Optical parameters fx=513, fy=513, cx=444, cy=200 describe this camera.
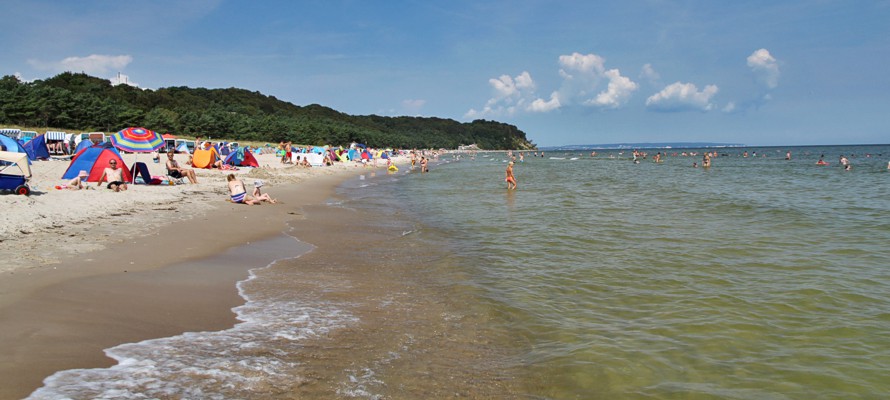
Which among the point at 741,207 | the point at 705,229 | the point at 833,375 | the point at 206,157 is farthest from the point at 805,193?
the point at 206,157

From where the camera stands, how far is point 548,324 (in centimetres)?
571

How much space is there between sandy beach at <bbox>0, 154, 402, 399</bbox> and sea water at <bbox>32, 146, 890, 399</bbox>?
34 cm

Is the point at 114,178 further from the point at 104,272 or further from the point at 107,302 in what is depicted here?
the point at 107,302

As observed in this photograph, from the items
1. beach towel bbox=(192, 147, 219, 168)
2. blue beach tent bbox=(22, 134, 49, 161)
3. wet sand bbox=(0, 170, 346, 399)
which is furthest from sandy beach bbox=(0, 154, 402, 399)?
beach towel bbox=(192, 147, 219, 168)

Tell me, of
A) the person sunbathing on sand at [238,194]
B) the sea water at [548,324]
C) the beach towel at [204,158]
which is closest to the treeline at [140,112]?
the beach towel at [204,158]

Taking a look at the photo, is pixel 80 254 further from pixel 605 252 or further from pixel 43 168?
→ pixel 43 168

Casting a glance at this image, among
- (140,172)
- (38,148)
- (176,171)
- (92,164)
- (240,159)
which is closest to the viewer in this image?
(92,164)

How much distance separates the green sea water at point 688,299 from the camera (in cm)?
434

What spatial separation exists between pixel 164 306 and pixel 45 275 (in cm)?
188

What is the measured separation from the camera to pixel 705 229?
39.1 feet

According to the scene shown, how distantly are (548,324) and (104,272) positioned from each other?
5.70 meters

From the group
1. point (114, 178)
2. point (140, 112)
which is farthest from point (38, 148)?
point (140, 112)

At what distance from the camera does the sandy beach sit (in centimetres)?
427

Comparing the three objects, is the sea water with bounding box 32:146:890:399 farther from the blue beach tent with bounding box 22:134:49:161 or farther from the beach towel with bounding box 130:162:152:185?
the blue beach tent with bounding box 22:134:49:161
